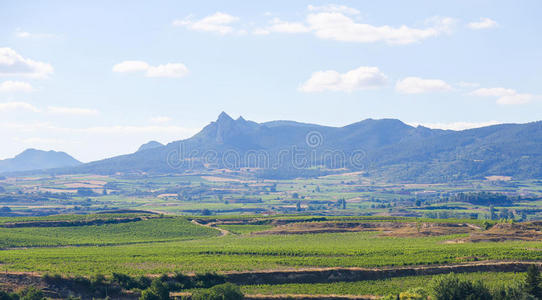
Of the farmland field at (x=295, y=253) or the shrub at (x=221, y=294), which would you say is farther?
the farmland field at (x=295, y=253)

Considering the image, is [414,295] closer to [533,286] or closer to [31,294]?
[533,286]

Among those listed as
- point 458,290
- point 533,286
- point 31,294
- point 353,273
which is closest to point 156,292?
point 31,294

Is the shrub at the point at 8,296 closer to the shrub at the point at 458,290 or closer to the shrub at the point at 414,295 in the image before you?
the shrub at the point at 414,295

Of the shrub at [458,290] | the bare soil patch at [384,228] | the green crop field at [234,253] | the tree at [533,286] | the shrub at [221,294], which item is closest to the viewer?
the shrub at [458,290]

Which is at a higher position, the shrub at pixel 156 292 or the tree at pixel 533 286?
the tree at pixel 533 286

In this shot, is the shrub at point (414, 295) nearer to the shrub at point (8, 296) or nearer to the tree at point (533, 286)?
the tree at point (533, 286)

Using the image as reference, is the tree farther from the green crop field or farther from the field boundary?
the green crop field

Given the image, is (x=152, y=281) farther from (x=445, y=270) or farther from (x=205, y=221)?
(x=205, y=221)

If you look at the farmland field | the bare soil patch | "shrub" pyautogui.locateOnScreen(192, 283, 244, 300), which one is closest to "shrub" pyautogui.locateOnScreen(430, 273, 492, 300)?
the farmland field

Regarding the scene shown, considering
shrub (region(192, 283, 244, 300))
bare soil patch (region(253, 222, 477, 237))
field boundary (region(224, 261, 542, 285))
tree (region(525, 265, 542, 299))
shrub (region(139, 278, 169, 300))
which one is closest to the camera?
tree (region(525, 265, 542, 299))

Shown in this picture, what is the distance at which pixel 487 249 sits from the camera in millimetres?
96125

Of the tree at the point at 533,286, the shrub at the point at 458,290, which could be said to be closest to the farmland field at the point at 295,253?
the tree at the point at 533,286

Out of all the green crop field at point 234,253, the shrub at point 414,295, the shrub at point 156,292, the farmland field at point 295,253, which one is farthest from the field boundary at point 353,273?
the shrub at point 414,295

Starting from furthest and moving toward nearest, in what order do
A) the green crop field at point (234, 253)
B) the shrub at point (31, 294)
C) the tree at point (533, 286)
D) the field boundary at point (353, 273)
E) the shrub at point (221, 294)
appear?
the green crop field at point (234, 253) < the field boundary at point (353, 273) < the shrub at point (31, 294) < the shrub at point (221, 294) < the tree at point (533, 286)
